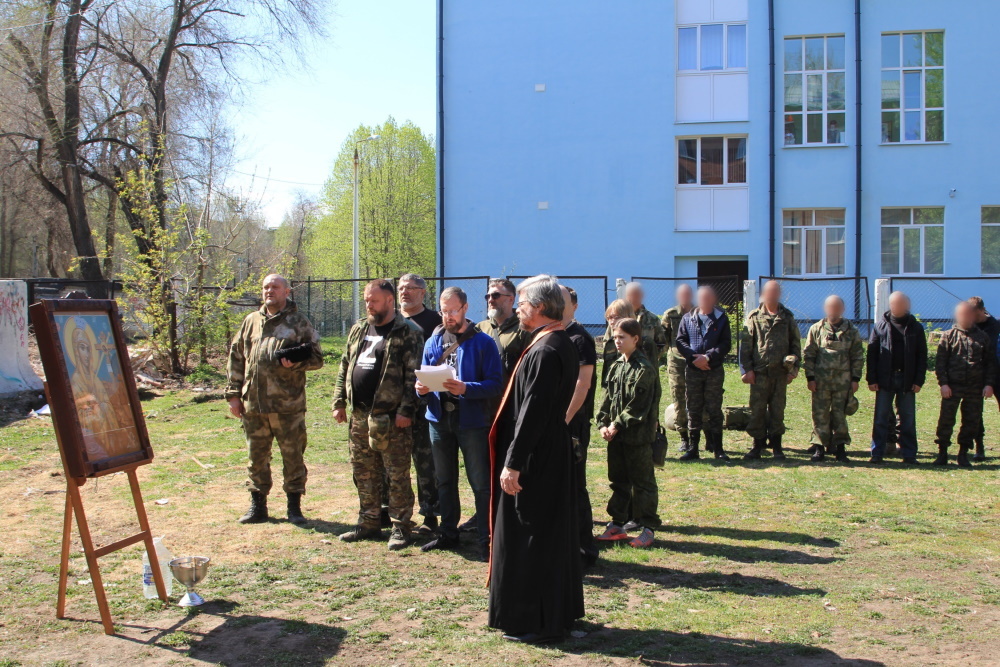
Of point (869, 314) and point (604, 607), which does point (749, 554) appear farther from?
point (869, 314)

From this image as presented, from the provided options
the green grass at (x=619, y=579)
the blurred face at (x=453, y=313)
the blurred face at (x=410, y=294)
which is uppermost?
the blurred face at (x=410, y=294)

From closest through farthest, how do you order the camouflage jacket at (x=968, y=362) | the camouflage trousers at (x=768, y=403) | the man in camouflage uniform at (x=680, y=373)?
the camouflage jacket at (x=968, y=362) → the camouflage trousers at (x=768, y=403) → the man in camouflage uniform at (x=680, y=373)

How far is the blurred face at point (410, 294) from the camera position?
6.99 meters

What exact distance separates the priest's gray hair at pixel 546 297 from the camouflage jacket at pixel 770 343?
566 centimetres

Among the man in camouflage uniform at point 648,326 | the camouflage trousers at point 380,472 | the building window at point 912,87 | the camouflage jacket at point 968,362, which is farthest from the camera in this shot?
the building window at point 912,87

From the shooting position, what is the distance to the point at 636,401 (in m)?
6.43

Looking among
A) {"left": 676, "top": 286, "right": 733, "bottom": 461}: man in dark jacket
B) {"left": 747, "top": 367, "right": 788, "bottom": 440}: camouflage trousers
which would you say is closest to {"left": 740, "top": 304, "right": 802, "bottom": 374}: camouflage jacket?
{"left": 747, "top": 367, "right": 788, "bottom": 440}: camouflage trousers

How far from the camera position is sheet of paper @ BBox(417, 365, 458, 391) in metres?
5.78

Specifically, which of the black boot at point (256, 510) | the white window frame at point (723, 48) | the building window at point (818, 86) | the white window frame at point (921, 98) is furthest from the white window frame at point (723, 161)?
the black boot at point (256, 510)

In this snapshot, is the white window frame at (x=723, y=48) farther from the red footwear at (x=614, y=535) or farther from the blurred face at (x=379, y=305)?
the red footwear at (x=614, y=535)

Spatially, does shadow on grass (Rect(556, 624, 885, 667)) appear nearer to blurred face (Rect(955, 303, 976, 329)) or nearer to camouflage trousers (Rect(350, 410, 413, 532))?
camouflage trousers (Rect(350, 410, 413, 532))

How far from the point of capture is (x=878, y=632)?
4.78m

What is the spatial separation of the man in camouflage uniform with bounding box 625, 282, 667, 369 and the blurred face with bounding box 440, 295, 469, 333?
339cm

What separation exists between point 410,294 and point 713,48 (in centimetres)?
2052
